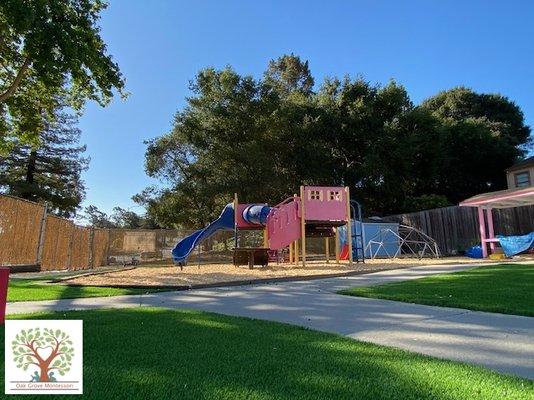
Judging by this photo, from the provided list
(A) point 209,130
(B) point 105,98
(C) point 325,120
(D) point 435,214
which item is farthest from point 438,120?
(B) point 105,98

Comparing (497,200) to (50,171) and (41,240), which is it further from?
(50,171)

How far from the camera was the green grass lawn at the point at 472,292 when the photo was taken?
5.97 meters

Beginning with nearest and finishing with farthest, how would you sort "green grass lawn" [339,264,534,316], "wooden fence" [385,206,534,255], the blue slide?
"green grass lawn" [339,264,534,316], the blue slide, "wooden fence" [385,206,534,255]

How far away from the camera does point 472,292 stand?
721cm

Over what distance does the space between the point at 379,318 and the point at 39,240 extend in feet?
37.9

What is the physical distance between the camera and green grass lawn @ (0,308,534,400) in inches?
105

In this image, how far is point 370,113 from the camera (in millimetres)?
31984

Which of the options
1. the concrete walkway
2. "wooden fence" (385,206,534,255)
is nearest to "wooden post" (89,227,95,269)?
the concrete walkway

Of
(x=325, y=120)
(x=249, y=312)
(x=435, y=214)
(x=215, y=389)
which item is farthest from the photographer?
(x=325, y=120)

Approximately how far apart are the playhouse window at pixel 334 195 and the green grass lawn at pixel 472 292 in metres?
7.01

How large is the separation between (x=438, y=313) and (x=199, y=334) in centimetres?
306

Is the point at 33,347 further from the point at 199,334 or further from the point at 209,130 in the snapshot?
the point at 209,130

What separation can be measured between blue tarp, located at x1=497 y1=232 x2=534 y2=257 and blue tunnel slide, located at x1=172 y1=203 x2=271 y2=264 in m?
9.63

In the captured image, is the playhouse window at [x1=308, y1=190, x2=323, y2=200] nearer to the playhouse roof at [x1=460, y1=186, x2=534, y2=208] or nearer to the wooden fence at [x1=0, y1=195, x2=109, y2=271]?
the playhouse roof at [x1=460, y1=186, x2=534, y2=208]
